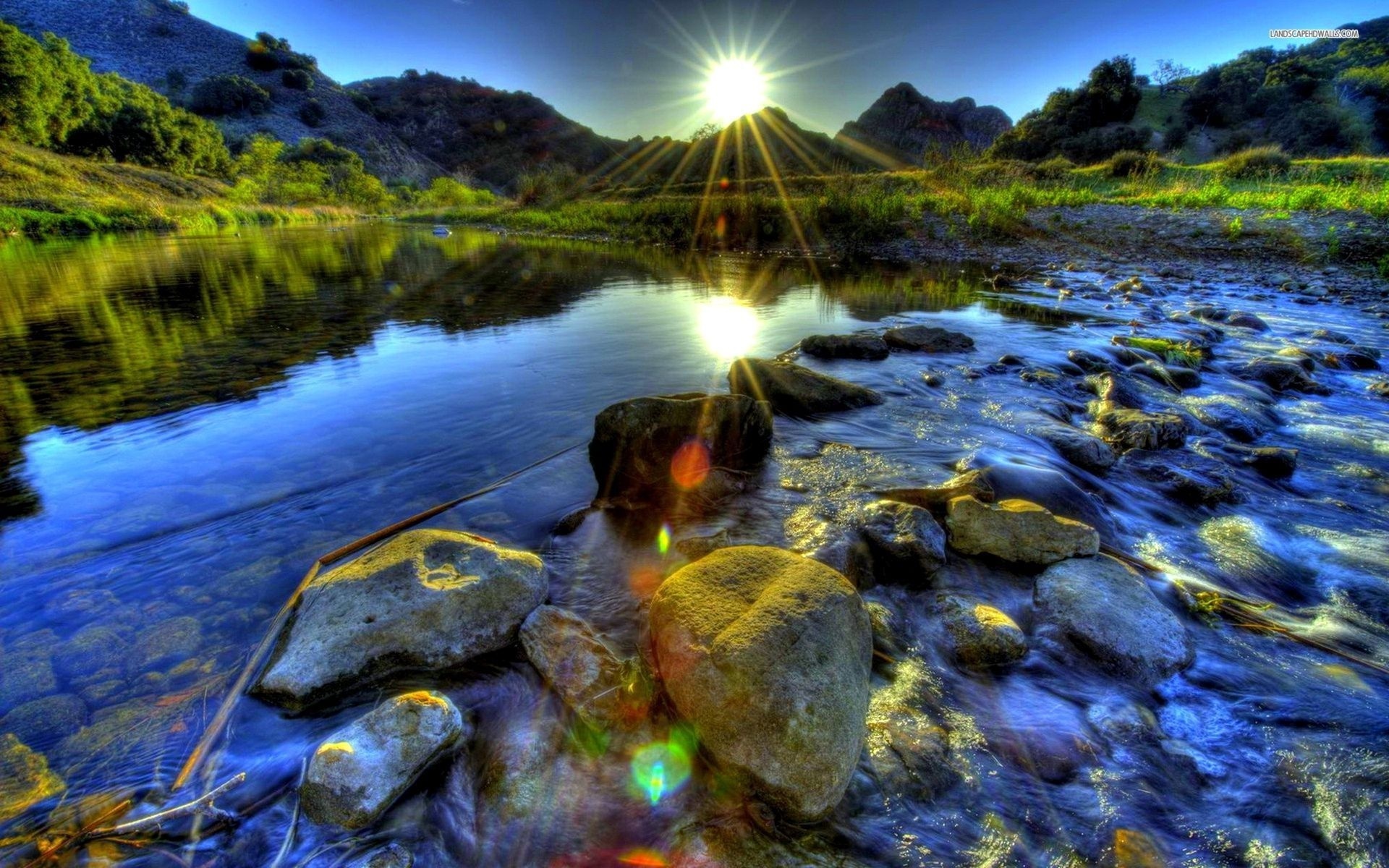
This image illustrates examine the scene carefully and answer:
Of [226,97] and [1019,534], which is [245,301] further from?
[226,97]

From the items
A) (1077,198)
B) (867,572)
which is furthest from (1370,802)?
(1077,198)

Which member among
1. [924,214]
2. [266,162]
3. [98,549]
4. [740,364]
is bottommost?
[98,549]

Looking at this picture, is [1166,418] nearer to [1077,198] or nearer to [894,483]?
[894,483]

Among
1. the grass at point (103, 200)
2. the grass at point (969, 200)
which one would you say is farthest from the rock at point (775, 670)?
the grass at point (103, 200)

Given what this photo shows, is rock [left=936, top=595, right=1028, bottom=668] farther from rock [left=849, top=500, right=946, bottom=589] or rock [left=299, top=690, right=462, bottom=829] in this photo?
rock [left=299, top=690, right=462, bottom=829]

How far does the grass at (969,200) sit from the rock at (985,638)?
2316 cm

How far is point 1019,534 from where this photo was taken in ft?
11.9

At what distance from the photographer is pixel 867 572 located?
3547mm

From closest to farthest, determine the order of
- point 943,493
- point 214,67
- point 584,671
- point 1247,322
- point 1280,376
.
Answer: point 584,671 → point 943,493 → point 1280,376 → point 1247,322 → point 214,67

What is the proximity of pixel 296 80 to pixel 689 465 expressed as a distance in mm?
151109

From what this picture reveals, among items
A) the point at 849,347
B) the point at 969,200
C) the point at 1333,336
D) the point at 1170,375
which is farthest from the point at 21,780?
the point at 969,200

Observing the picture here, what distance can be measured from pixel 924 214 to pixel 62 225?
169 feet

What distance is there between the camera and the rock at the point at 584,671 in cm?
249

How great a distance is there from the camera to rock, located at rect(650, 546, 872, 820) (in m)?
2.09
